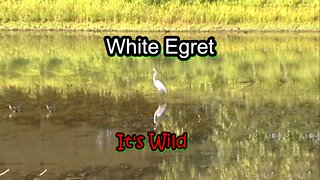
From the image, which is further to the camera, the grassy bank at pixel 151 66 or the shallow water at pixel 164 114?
the grassy bank at pixel 151 66

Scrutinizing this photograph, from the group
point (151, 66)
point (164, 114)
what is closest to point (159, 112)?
point (164, 114)

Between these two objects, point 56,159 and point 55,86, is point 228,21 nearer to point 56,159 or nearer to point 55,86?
point 55,86

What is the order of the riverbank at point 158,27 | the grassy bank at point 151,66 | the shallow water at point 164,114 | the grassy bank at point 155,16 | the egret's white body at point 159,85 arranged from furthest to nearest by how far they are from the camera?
the grassy bank at point 155,16
the riverbank at point 158,27
the grassy bank at point 151,66
the egret's white body at point 159,85
the shallow water at point 164,114

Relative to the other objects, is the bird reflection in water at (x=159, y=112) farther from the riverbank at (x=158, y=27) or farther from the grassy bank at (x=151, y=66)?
the riverbank at (x=158, y=27)

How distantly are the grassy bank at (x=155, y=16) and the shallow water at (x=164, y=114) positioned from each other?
617 cm

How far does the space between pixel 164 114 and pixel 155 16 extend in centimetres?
1561

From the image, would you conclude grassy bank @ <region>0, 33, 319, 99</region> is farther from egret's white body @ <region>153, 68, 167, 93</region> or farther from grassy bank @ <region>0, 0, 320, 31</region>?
grassy bank @ <region>0, 0, 320, 31</region>

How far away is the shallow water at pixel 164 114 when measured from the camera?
771 cm

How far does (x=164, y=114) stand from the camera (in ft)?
34.7

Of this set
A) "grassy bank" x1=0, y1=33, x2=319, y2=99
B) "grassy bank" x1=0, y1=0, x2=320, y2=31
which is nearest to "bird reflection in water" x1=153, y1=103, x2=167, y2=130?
"grassy bank" x1=0, y1=33, x2=319, y2=99

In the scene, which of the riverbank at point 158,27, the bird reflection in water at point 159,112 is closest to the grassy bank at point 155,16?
the riverbank at point 158,27

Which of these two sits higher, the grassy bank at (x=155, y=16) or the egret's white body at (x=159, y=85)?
the grassy bank at (x=155, y=16)

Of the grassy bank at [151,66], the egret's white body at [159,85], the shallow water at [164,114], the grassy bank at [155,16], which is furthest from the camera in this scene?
the grassy bank at [155,16]

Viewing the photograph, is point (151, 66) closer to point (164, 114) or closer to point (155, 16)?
point (164, 114)
